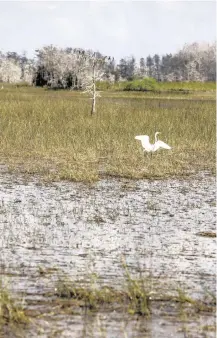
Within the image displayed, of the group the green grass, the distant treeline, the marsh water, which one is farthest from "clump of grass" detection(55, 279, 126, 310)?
the green grass

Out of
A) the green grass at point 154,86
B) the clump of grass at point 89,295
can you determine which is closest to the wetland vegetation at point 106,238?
the clump of grass at point 89,295

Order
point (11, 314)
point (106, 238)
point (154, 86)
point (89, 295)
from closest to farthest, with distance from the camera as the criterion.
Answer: point (11, 314) → point (89, 295) → point (106, 238) → point (154, 86)

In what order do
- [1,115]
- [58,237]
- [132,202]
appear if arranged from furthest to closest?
[1,115], [132,202], [58,237]

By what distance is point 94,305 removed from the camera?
6180mm

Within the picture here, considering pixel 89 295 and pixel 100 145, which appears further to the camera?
pixel 100 145

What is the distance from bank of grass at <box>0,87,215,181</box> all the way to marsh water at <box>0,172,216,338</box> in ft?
4.54

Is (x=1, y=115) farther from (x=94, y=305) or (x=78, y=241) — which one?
(x=94, y=305)

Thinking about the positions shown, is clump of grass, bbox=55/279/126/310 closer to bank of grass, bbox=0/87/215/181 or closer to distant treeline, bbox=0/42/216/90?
bank of grass, bbox=0/87/215/181

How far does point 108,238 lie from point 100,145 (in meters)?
10.7

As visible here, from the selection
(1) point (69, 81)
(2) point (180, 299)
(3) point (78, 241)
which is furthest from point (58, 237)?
(1) point (69, 81)

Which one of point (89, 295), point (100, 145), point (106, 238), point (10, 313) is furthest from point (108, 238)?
point (100, 145)

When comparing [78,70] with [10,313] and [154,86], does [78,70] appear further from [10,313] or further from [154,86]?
[10,313]

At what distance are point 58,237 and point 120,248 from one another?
1005 mm

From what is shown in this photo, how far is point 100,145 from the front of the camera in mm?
19656
